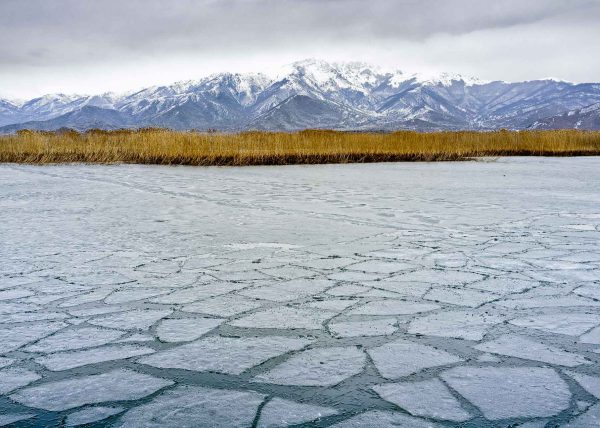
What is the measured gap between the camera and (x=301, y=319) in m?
2.75

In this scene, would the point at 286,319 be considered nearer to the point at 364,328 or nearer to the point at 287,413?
the point at 364,328

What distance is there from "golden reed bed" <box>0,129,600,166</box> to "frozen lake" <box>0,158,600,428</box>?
9.06 m

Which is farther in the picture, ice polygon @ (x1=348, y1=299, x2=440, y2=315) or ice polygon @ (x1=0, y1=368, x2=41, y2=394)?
ice polygon @ (x1=348, y1=299, x2=440, y2=315)

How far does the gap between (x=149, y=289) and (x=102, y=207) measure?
13.3 ft

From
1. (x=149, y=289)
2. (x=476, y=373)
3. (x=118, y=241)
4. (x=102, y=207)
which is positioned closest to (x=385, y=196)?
(x=102, y=207)

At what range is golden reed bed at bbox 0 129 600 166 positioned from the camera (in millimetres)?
15367

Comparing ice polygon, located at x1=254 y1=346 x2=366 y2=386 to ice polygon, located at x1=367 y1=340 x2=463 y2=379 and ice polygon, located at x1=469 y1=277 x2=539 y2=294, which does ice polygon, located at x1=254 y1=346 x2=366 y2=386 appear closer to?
ice polygon, located at x1=367 y1=340 x2=463 y2=379

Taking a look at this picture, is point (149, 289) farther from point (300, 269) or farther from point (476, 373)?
point (476, 373)

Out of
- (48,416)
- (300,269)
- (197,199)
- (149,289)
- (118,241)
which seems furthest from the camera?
(197,199)

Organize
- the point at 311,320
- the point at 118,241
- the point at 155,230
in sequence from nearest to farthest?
1. the point at 311,320
2. the point at 118,241
3. the point at 155,230

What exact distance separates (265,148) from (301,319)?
13.6 metres

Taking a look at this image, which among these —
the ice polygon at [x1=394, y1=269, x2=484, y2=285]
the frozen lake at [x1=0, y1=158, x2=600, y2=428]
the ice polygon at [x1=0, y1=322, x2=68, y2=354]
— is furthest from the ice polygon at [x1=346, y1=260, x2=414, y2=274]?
the ice polygon at [x1=0, y1=322, x2=68, y2=354]

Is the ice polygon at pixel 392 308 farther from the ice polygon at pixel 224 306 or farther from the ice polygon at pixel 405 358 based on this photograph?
the ice polygon at pixel 224 306

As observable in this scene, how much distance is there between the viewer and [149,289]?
10.8ft
